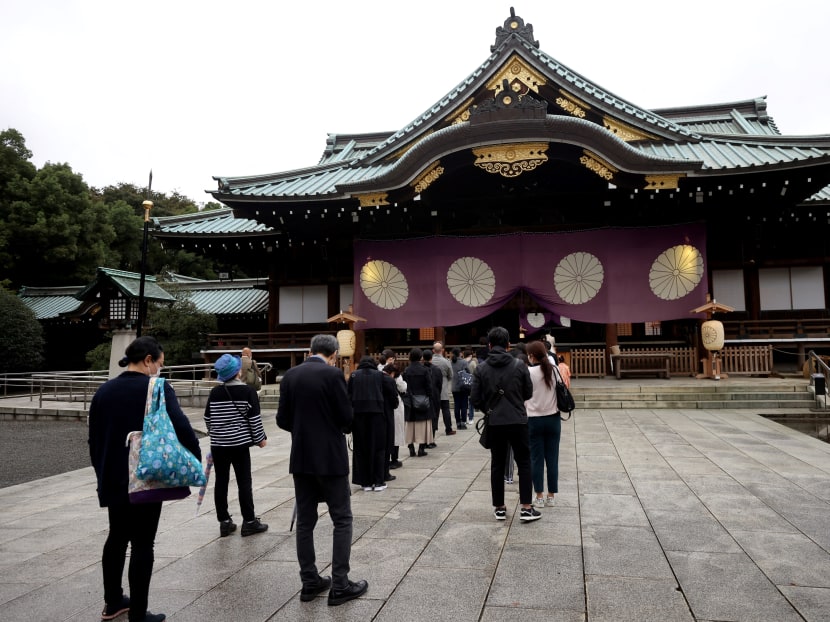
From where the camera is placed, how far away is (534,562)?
379cm

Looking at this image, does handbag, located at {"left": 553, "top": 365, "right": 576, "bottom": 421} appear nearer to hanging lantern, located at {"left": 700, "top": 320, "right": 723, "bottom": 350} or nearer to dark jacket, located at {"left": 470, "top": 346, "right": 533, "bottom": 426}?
dark jacket, located at {"left": 470, "top": 346, "right": 533, "bottom": 426}

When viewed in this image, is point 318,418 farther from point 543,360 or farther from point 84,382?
point 84,382

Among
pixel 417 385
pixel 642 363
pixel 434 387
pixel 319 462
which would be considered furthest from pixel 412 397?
pixel 642 363

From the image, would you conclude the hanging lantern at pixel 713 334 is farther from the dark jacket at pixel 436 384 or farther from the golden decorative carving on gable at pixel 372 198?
the golden decorative carving on gable at pixel 372 198

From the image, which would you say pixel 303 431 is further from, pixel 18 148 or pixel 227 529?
pixel 18 148

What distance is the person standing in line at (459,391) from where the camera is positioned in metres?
10.4

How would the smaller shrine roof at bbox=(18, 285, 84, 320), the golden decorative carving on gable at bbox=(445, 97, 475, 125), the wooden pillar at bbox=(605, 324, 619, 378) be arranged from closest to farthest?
1. the wooden pillar at bbox=(605, 324, 619, 378)
2. the golden decorative carving on gable at bbox=(445, 97, 475, 125)
3. the smaller shrine roof at bbox=(18, 285, 84, 320)

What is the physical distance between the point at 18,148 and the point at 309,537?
3489 cm

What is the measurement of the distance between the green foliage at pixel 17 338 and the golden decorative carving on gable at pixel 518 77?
2012 centimetres

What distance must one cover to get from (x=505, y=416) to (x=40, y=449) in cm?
952

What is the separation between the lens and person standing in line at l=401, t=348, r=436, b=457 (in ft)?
25.2

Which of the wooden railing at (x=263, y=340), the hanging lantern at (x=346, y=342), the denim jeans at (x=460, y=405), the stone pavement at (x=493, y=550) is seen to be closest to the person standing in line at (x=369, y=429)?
the stone pavement at (x=493, y=550)

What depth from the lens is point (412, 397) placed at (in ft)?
25.4

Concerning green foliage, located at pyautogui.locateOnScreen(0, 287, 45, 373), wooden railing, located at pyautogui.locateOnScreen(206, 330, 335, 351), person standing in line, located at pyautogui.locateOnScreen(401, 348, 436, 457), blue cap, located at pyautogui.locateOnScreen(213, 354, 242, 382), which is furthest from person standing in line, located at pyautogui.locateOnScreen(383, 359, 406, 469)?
green foliage, located at pyautogui.locateOnScreen(0, 287, 45, 373)
